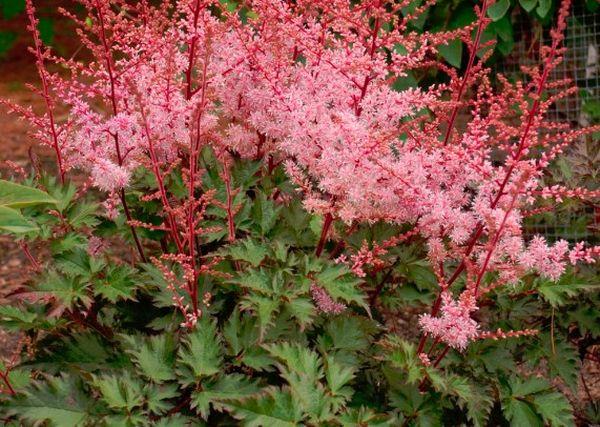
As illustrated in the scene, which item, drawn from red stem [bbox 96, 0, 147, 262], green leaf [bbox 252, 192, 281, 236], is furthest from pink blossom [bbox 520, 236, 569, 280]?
red stem [bbox 96, 0, 147, 262]

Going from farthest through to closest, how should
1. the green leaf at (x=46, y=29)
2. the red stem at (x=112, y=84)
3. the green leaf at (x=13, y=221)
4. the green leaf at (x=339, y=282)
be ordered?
the green leaf at (x=46, y=29), the red stem at (x=112, y=84), the green leaf at (x=339, y=282), the green leaf at (x=13, y=221)

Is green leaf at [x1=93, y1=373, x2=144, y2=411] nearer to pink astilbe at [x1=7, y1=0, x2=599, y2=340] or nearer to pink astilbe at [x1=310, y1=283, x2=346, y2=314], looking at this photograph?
pink astilbe at [x1=7, y1=0, x2=599, y2=340]

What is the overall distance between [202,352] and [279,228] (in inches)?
17.7

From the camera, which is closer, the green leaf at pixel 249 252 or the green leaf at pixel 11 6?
the green leaf at pixel 249 252

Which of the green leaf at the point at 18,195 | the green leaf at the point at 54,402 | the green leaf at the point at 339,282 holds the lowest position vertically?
the green leaf at the point at 54,402

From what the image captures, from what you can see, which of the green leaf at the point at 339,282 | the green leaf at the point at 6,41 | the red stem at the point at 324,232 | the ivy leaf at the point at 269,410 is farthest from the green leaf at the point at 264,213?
the green leaf at the point at 6,41

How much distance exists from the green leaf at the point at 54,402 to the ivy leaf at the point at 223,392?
8.8 inches

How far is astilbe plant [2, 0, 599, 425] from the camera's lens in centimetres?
166

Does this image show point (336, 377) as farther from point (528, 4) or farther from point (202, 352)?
point (528, 4)

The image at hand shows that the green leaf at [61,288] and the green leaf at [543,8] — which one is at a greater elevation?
the green leaf at [543,8]

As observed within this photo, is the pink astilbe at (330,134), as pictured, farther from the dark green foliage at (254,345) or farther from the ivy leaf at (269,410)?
the ivy leaf at (269,410)

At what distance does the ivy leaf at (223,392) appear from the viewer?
160 cm

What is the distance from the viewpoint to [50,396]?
1660 mm

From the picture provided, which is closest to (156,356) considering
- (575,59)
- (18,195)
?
(18,195)
